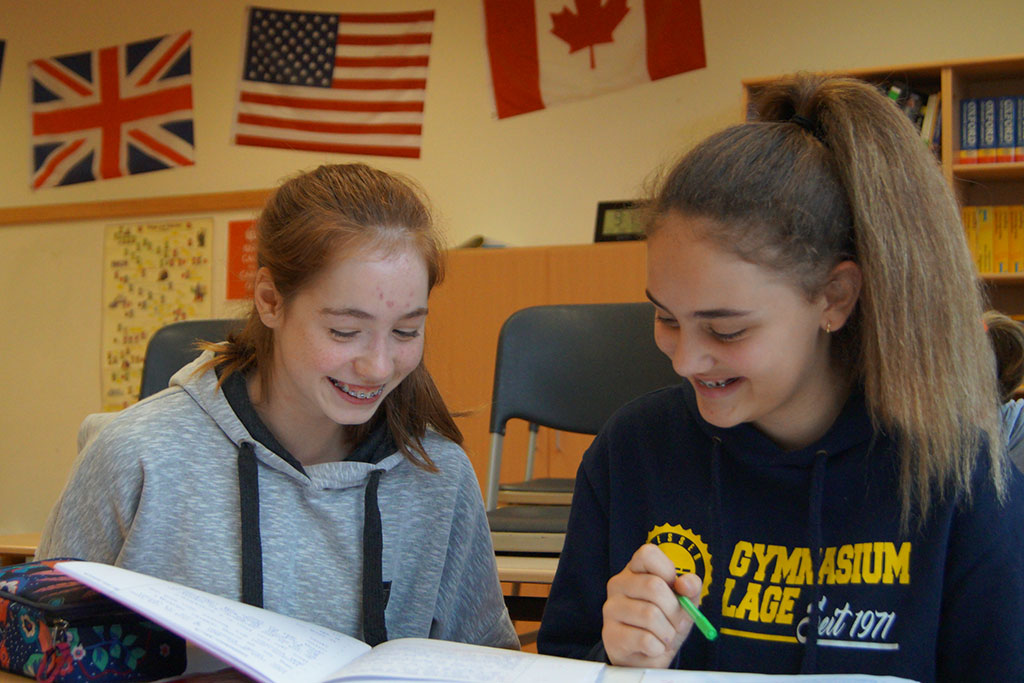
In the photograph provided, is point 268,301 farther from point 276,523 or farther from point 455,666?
point 455,666

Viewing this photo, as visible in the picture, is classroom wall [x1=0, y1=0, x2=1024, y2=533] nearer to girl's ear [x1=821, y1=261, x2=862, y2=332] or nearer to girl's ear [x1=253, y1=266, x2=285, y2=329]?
girl's ear [x1=253, y1=266, x2=285, y2=329]

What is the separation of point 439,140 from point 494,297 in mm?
1129

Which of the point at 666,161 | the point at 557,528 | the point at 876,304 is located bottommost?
the point at 557,528

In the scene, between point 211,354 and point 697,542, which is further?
point 211,354

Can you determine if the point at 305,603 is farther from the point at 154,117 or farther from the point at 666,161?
the point at 154,117

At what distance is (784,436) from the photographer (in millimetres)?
1014

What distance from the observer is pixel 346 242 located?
117 centimetres

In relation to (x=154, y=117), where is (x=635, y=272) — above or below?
below

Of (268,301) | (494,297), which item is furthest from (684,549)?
(494,297)

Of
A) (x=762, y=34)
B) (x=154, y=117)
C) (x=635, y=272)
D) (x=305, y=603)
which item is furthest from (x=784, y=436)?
(x=154, y=117)

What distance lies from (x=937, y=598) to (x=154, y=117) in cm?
466

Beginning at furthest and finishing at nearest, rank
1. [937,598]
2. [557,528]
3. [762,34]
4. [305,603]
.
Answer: [762,34]
[557,528]
[305,603]
[937,598]

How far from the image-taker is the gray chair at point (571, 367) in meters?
2.06

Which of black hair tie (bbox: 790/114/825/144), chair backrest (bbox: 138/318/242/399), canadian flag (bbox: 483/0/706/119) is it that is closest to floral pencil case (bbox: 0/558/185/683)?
black hair tie (bbox: 790/114/825/144)
